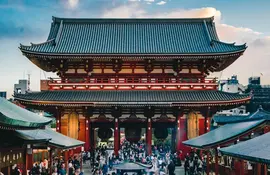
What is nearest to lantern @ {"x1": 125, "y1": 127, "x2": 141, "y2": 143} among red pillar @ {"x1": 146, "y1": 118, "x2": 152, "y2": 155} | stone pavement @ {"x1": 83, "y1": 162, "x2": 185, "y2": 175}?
red pillar @ {"x1": 146, "y1": 118, "x2": 152, "y2": 155}

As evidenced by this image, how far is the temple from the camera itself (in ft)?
153

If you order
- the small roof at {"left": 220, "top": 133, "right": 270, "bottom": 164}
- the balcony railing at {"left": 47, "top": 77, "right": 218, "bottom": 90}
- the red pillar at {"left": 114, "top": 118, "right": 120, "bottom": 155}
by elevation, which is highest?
the balcony railing at {"left": 47, "top": 77, "right": 218, "bottom": 90}

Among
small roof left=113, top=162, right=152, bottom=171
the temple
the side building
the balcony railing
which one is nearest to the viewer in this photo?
small roof left=113, top=162, right=152, bottom=171

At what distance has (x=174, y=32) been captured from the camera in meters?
55.4

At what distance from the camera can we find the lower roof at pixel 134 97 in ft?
149

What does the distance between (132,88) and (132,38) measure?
821cm

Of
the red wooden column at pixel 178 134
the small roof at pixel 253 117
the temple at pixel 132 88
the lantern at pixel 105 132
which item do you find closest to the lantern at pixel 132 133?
the temple at pixel 132 88

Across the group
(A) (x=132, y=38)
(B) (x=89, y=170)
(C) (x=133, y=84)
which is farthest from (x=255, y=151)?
(A) (x=132, y=38)

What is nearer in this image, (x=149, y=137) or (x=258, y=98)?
(x=149, y=137)

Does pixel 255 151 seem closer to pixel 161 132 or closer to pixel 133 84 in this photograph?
pixel 133 84

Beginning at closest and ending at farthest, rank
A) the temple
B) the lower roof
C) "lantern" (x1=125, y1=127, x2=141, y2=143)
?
the lower roof → the temple → "lantern" (x1=125, y1=127, x2=141, y2=143)

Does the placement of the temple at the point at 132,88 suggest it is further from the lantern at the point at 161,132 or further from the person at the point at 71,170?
the person at the point at 71,170

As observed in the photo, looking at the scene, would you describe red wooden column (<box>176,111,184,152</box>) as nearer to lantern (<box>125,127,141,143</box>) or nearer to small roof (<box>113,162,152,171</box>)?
lantern (<box>125,127,141,143</box>)

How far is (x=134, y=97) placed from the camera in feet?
154
